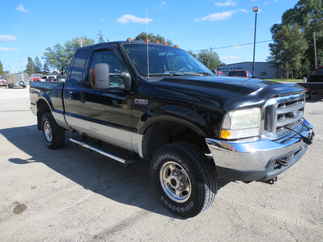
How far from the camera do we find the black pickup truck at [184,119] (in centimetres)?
214

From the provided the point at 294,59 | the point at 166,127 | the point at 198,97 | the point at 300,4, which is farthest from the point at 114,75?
the point at 300,4

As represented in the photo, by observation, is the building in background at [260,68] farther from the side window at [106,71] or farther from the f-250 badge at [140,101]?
the f-250 badge at [140,101]

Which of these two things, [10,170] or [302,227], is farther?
[10,170]

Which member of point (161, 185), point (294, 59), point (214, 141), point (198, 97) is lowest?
point (161, 185)

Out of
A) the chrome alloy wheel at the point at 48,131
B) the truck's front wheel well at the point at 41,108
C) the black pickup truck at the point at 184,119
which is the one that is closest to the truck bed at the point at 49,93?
the truck's front wheel well at the point at 41,108

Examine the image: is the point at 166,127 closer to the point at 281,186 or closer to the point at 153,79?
the point at 153,79

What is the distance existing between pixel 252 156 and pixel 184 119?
72 centimetres

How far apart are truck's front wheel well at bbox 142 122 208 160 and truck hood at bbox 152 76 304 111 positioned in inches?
16.5

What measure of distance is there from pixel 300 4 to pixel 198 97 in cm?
7289

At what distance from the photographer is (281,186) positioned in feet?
10.7

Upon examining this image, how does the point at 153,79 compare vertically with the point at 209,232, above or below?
above

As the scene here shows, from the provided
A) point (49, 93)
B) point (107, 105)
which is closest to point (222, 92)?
point (107, 105)

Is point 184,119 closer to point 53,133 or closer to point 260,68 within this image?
point 53,133

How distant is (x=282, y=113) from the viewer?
2404 mm
